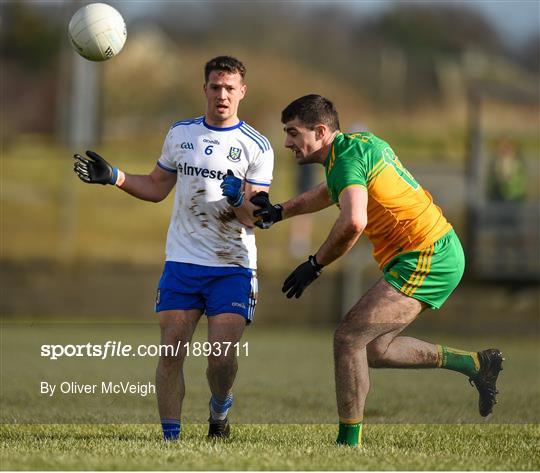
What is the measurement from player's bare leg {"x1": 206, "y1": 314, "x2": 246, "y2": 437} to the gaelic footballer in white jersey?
36 cm

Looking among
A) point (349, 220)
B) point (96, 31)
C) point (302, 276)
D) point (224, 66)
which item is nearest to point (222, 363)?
point (302, 276)

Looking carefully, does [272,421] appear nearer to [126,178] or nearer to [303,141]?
[126,178]

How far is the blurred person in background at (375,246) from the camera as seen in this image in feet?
21.4

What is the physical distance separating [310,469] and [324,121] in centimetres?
205

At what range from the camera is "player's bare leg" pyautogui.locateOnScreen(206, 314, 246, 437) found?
7016mm

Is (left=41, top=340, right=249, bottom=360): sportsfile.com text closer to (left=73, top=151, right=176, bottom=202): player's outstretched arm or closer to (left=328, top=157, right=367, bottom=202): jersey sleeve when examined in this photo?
(left=73, top=151, right=176, bottom=202): player's outstretched arm

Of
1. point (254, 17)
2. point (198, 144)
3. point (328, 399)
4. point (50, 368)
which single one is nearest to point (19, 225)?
point (50, 368)

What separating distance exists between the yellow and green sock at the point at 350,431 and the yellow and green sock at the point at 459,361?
79 centimetres

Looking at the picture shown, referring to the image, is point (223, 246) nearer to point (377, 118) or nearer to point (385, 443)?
point (385, 443)

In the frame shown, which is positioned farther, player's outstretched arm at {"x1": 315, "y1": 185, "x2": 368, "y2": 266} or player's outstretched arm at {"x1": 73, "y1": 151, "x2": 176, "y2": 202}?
player's outstretched arm at {"x1": 73, "y1": 151, "x2": 176, "y2": 202}

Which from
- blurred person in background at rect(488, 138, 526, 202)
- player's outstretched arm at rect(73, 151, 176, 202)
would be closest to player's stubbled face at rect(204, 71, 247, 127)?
player's outstretched arm at rect(73, 151, 176, 202)

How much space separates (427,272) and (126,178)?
202 cm

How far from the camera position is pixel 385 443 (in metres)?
7.04

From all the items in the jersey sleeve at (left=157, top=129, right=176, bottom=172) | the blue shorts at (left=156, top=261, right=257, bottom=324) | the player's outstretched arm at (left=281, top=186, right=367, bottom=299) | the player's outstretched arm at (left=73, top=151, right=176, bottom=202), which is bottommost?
the blue shorts at (left=156, top=261, right=257, bottom=324)
